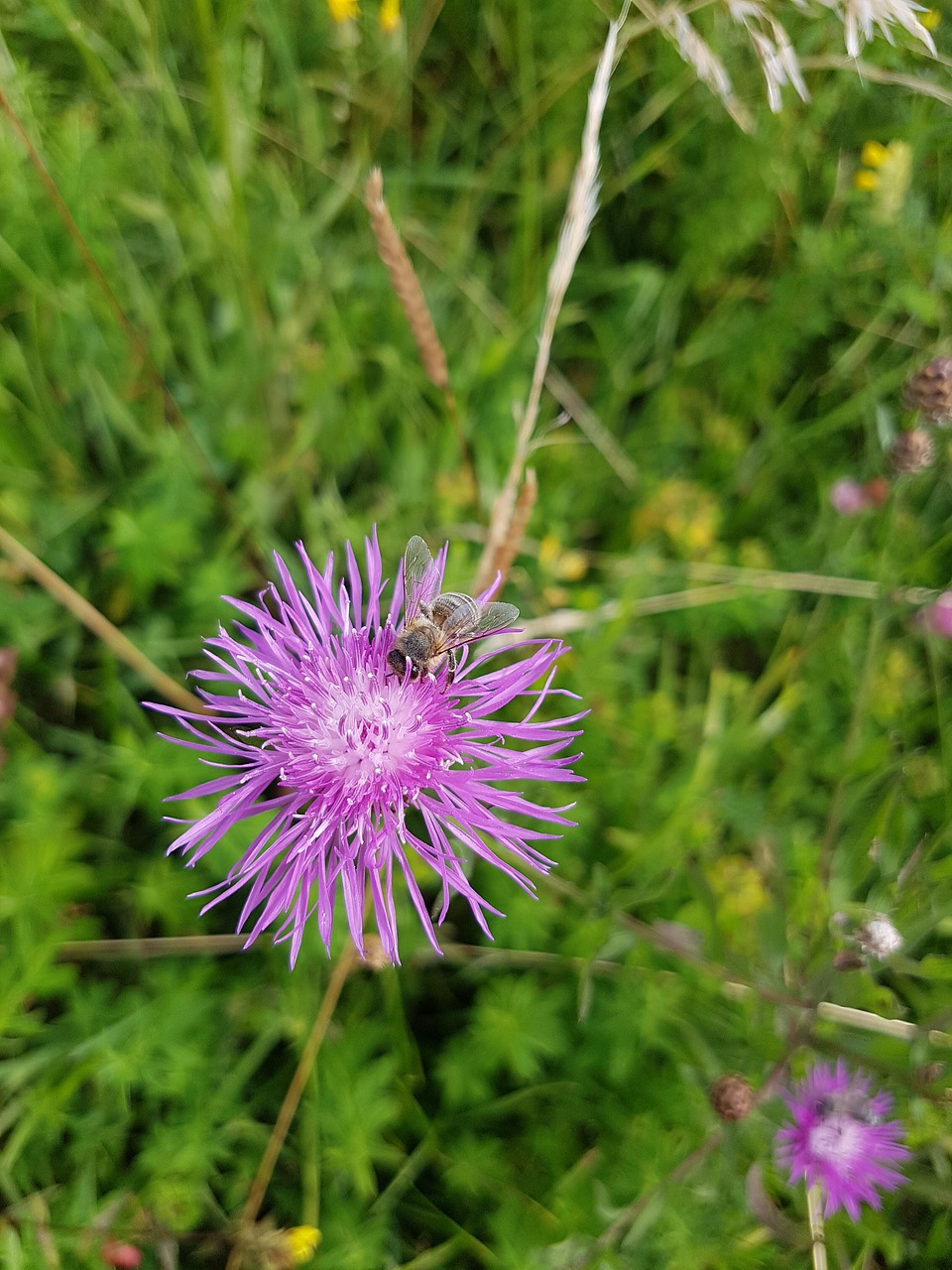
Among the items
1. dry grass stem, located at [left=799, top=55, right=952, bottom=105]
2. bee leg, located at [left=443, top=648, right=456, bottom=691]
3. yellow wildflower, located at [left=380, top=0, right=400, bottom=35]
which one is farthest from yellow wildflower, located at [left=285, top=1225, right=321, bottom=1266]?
yellow wildflower, located at [left=380, top=0, right=400, bottom=35]

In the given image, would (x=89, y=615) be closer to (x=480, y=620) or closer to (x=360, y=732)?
(x=360, y=732)

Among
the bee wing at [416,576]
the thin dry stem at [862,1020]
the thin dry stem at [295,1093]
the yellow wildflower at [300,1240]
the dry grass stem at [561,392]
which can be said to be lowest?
the yellow wildflower at [300,1240]

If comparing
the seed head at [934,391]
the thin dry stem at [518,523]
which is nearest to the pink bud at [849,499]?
the seed head at [934,391]

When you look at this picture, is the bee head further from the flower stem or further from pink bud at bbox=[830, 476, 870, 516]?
pink bud at bbox=[830, 476, 870, 516]

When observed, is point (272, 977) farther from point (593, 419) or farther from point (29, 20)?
point (29, 20)

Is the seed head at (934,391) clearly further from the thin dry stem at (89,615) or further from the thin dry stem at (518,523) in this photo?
the thin dry stem at (89,615)

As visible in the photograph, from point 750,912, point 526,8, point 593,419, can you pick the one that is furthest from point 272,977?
point 526,8
